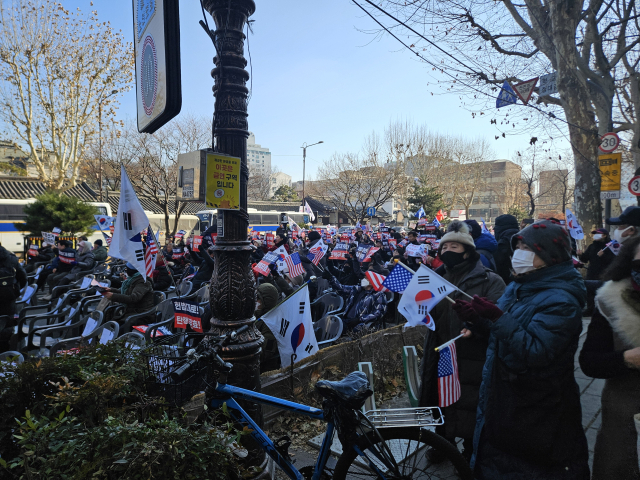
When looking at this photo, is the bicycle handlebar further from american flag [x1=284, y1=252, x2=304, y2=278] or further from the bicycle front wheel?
american flag [x1=284, y1=252, x2=304, y2=278]

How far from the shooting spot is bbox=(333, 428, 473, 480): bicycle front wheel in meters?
2.24

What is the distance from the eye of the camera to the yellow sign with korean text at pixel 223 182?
2820mm

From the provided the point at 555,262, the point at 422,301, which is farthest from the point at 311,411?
the point at 555,262

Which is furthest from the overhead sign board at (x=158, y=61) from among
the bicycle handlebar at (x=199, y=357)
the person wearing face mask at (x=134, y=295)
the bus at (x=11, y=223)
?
the bus at (x=11, y=223)

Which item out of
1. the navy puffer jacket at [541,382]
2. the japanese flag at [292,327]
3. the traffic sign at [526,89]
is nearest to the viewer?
the navy puffer jacket at [541,382]

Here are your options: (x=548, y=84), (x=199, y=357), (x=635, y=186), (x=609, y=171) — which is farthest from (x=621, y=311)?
(x=548, y=84)

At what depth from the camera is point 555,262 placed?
2182 millimetres

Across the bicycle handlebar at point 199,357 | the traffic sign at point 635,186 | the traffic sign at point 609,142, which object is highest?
the traffic sign at point 609,142

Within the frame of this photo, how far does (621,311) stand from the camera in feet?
6.51

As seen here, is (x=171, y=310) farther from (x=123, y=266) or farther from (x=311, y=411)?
(x=123, y=266)

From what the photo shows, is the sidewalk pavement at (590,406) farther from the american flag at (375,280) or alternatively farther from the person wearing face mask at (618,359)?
the american flag at (375,280)

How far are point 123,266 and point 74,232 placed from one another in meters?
Result: 9.81

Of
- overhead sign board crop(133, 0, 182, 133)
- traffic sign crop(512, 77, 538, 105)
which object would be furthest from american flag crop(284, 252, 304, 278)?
traffic sign crop(512, 77, 538, 105)

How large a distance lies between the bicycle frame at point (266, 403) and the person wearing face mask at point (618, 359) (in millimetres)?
1439
